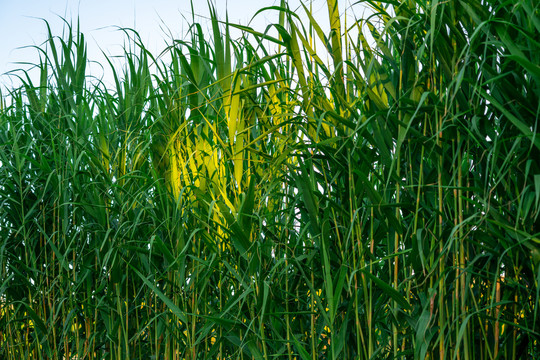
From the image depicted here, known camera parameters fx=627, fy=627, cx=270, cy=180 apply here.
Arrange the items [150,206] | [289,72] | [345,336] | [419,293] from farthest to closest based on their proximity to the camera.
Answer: [150,206] → [289,72] → [345,336] → [419,293]

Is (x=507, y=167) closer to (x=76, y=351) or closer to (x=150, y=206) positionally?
(x=150, y=206)

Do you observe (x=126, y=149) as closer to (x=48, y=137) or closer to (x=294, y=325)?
(x=48, y=137)

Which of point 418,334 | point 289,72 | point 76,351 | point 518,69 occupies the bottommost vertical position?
point 76,351

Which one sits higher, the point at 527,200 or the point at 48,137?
the point at 48,137

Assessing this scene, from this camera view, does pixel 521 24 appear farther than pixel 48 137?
No

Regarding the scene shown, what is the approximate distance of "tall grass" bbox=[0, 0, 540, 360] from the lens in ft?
4.14

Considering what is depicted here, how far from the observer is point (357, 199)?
1.48 metres

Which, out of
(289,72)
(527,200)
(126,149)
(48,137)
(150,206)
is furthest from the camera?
(48,137)

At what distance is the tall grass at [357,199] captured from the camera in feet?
4.14

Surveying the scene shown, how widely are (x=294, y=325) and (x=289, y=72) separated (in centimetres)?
72

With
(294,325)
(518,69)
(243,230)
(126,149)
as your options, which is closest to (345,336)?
(294,325)

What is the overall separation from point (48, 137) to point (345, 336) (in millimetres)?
1763

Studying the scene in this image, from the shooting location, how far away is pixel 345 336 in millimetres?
1504

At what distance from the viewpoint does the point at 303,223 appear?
1637 mm
